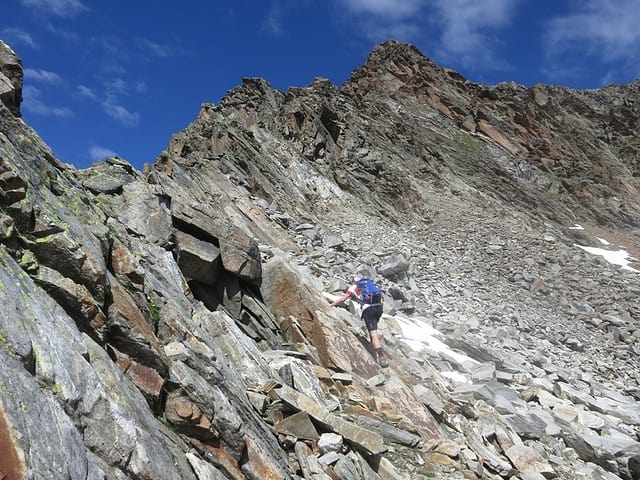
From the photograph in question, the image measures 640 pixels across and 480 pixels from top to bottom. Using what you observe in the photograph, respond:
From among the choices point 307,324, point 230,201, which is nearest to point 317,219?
point 230,201

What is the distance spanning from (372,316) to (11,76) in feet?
35.1

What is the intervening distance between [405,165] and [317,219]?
2241 cm

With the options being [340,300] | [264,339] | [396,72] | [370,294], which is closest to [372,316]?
[370,294]

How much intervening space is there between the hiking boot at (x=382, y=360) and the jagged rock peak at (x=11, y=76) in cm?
1052

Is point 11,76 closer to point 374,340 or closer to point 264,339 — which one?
point 264,339

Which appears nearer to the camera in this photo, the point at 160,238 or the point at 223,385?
the point at 223,385

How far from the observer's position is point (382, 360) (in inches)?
518

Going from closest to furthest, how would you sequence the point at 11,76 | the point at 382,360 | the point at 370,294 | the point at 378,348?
the point at 11,76 < the point at 382,360 < the point at 378,348 < the point at 370,294

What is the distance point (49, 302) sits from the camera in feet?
18.8

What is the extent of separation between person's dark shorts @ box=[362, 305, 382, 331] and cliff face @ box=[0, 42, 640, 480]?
1.50 feet

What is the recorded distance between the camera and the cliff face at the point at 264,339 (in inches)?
205

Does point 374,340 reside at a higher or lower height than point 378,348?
higher

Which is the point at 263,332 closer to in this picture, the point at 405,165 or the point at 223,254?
the point at 223,254

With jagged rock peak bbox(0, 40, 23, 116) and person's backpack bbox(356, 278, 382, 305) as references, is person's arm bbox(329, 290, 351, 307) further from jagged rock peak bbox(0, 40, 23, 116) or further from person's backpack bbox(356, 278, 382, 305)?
jagged rock peak bbox(0, 40, 23, 116)
